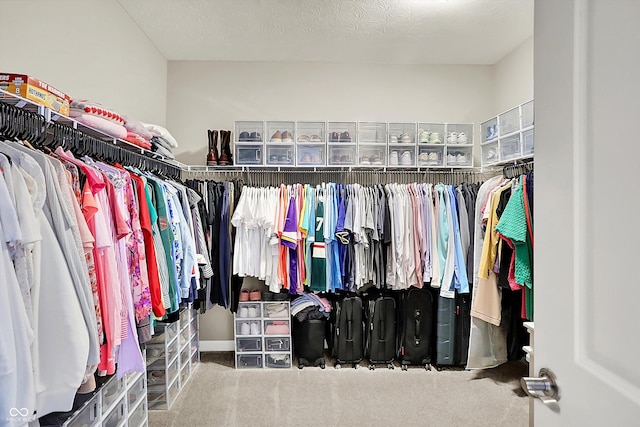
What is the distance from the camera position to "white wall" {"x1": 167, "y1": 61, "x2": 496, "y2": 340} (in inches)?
145

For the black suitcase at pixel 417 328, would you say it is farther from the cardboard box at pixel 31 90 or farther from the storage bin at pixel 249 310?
the cardboard box at pixel 31 90

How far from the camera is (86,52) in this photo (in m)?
2.33

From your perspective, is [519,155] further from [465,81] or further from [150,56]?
[150,56]

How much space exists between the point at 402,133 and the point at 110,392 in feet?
9.32

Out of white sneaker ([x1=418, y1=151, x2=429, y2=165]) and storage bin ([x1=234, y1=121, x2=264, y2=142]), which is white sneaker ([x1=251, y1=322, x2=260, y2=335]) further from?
white sneaker ([x1=418, y1=151, x2=429, y2=165])

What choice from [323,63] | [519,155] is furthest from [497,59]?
[323,63]

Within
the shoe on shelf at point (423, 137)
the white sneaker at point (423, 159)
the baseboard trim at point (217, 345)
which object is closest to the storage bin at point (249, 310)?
the baseboard trim at point (217, 345)

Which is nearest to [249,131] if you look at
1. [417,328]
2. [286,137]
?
[286,137]

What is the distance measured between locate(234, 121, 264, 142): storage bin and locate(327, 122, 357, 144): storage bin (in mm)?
605

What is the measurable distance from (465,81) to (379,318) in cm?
249

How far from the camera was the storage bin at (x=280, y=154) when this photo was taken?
3.34m

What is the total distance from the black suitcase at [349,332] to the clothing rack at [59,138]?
77.5 inches

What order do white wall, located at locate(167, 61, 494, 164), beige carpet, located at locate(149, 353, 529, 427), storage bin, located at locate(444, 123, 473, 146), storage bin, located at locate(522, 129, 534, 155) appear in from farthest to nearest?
white wall, located at locate(167, 61, 494, 164), storage bin, located at locate(444, 123, 473, 146), storage bin, located at locate(522, 129, 534, 155), beige carpet, located at locate(149, 353, 529, 427)

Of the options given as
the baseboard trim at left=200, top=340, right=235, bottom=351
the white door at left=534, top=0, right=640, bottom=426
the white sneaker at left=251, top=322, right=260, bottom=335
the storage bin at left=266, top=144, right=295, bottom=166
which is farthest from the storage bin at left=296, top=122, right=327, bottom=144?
the white door at left=534, top=0, right=640, bottom=426
